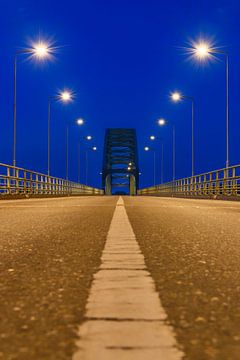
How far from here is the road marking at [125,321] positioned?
1434 millimetres

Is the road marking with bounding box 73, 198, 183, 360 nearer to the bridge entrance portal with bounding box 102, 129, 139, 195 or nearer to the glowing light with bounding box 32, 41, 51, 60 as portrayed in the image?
the glowing light with bounding box 32, 41, 51, 60

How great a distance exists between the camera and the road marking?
1.43 metres

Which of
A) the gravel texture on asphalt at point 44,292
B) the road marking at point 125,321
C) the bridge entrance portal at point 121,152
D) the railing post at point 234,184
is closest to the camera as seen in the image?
the road marking at point 125,321

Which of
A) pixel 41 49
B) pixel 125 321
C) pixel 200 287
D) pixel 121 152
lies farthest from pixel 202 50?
pixel 121 152

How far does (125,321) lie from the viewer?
5.77 ft

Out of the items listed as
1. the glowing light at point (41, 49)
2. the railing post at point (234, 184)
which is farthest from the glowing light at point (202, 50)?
the railing post at point (234, 184)

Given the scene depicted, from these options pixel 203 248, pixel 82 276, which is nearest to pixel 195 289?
pixel 82 276

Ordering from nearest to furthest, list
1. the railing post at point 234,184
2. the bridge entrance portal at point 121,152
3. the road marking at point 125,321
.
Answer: the road marking at point 125,321 < the railing post at point 234,184 < the bridge entrance portal at point 121,152

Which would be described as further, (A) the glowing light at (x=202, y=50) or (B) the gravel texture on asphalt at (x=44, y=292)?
(A) the glowing light at (x=202, y=50)

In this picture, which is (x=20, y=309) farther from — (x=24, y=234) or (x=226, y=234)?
(x=226, y=234)

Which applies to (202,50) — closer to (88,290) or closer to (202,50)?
(202,50)

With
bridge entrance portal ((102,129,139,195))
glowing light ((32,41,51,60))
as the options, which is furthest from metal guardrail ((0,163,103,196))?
bridge entrance portal ((102,129,139,195))

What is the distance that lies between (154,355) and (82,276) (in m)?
1.32

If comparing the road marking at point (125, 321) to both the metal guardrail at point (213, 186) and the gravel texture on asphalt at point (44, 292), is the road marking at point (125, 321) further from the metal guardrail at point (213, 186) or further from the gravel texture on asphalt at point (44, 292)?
the metal guardrail at point (213, 186)
